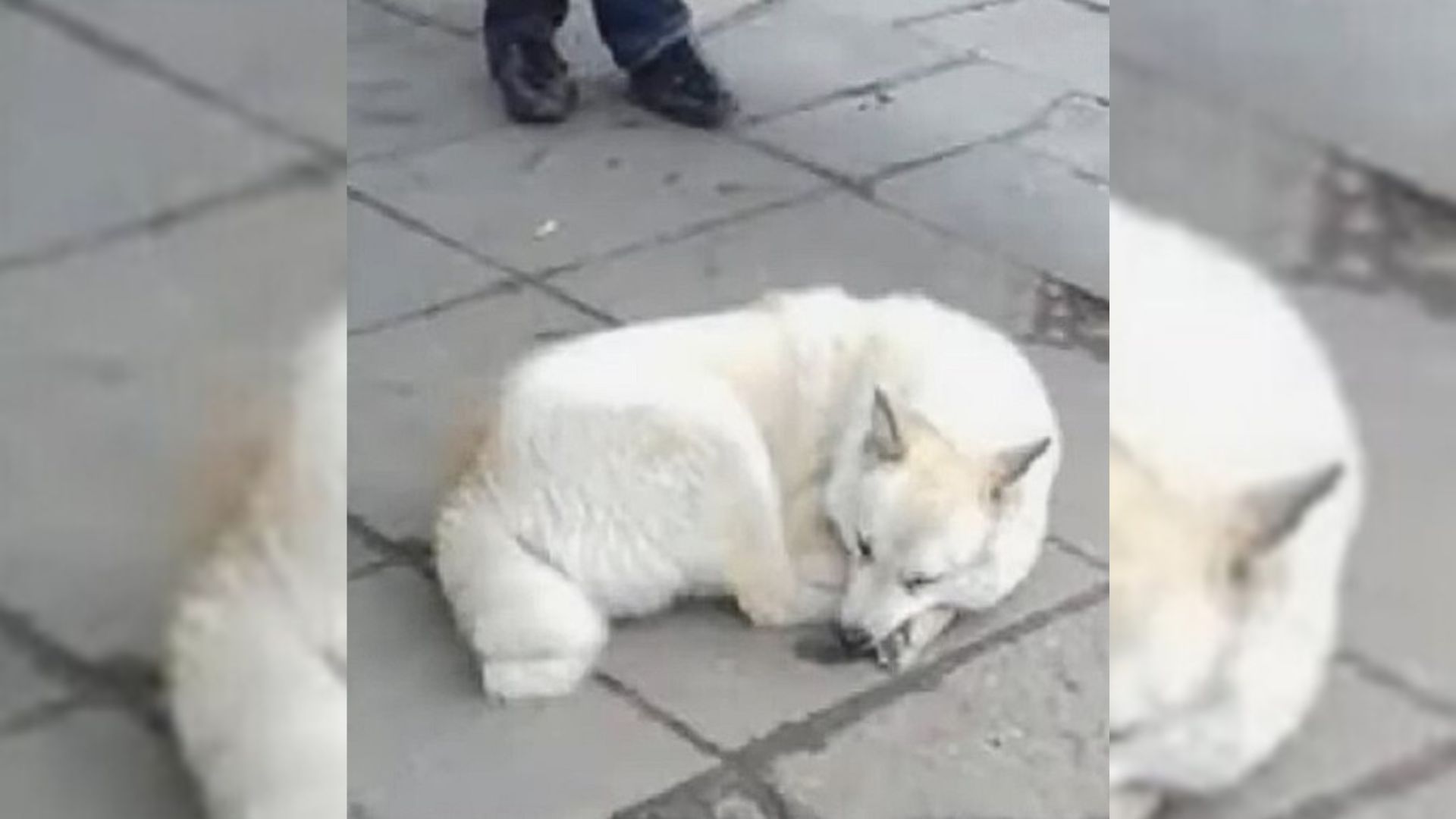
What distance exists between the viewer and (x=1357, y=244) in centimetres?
48

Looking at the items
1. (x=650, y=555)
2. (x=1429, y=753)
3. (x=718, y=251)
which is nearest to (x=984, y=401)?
(x=650, y=555)

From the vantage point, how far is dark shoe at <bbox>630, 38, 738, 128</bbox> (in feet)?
5.88

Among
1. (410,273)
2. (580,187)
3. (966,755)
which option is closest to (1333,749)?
(966,755)

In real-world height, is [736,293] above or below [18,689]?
below

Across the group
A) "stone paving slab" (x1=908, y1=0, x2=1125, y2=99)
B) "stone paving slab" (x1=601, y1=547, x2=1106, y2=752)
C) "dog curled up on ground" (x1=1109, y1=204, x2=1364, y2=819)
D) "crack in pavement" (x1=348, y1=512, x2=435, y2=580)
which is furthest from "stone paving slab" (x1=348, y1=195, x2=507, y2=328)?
"stone paving slab" (x1=908, y1=0, x2=1125, y2=99)

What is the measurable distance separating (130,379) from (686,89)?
4.34ft

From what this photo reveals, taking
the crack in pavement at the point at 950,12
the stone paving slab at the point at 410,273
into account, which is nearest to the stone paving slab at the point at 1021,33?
the crack in pavement at the point at 950,12

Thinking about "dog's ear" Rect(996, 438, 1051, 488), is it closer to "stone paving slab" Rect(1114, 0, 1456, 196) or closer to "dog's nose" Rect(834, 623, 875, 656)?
"dog's nose" Rect(834, 623, 875, 656)

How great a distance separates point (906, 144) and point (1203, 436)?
136 cm

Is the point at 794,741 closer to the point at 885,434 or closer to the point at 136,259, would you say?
the point at 885,434

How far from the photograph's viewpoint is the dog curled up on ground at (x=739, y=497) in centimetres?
129

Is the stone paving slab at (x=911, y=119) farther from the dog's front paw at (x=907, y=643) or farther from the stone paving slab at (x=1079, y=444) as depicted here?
the dog's front paw at (x=907, y=643)

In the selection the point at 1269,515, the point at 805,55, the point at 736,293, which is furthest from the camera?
the point at 805,55

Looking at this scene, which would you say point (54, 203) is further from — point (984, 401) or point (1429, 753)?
point (984, 401)
